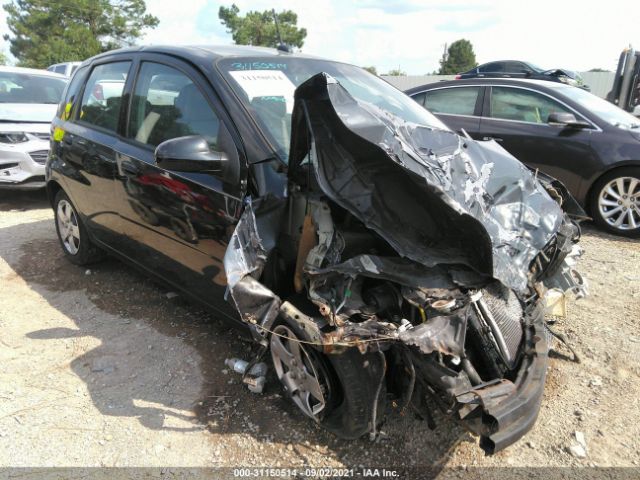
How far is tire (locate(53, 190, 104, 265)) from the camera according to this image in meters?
4.25

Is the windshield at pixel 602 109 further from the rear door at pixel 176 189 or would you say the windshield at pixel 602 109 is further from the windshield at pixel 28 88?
the windshield at pixel 28 88

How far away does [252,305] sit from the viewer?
2.17m

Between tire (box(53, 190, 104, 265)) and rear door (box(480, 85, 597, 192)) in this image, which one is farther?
rear door (box(480, 85, 597, 192))

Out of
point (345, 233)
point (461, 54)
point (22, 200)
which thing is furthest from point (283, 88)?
point (461, 54)

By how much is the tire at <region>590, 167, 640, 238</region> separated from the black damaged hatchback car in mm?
2634

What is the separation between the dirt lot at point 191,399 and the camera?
232cm

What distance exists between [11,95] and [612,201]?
26.9 ft

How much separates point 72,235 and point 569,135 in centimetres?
522

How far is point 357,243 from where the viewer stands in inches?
92.1

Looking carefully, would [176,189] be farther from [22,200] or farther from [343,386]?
[22,200]

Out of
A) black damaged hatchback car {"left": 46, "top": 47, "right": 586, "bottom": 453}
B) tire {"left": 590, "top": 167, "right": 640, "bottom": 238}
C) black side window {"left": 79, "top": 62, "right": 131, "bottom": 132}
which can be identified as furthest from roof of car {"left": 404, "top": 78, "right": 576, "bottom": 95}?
black side window {"left": 79, "top": 62, "right": 131, "bottom": 132}

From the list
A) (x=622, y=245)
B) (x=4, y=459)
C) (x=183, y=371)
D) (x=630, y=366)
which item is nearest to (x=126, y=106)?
(x=183, y=371)

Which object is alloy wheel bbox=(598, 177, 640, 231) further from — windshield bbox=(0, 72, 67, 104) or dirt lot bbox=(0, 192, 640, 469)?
windshield bbox=(0, 72, 67, 104)

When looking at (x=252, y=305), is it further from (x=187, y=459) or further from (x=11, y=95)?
(x=11, y=95)
